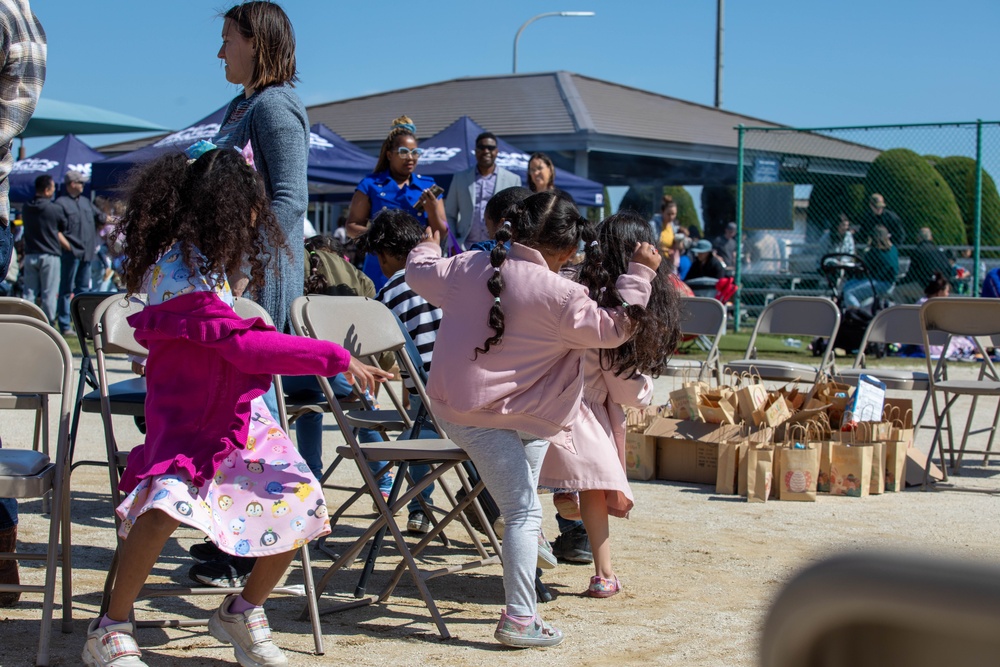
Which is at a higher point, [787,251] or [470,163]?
[470,163]

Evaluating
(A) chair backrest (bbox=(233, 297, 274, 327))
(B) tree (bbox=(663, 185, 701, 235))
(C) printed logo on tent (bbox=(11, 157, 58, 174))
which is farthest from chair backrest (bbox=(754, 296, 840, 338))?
(B) tree (bbox=(663, 185, 701, 235))

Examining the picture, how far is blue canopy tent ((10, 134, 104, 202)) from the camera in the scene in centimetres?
1877

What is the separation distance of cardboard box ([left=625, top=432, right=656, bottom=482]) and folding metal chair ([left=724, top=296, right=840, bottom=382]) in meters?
0.84

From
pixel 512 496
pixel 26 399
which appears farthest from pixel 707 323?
pixel 26 399

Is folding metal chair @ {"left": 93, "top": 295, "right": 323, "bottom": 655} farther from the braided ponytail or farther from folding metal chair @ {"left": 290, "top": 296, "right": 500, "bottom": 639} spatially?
the braided ponytail

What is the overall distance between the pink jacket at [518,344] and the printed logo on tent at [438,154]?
9896 millimetres

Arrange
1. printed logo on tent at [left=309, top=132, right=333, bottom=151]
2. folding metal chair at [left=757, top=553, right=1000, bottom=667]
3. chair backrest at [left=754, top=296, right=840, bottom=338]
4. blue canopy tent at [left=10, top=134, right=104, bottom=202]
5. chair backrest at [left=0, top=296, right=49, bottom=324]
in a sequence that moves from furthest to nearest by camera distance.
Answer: blue canopy tent at [left=10, top=134, right=104, bottom=202] → printed logo on tent at [left=309, top=132, right=333, bottom=151] → chair backrest at [left=754, top=296, right=840, bottom=338] → chair backrest at [left=0, top=296, right=49, bottom=324] → folding metal chair at [left=757, top=553, right=1000, bottom=667]

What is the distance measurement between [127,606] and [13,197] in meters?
18.3

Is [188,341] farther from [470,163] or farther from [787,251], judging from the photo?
Result: [787,251]

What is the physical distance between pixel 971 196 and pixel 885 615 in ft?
46.3

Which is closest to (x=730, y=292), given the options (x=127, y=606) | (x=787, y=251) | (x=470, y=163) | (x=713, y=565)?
(x=787, y=251)

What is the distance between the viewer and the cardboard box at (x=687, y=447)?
591 cm

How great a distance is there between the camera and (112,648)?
2.85 m

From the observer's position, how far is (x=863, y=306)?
1357 centimetres
